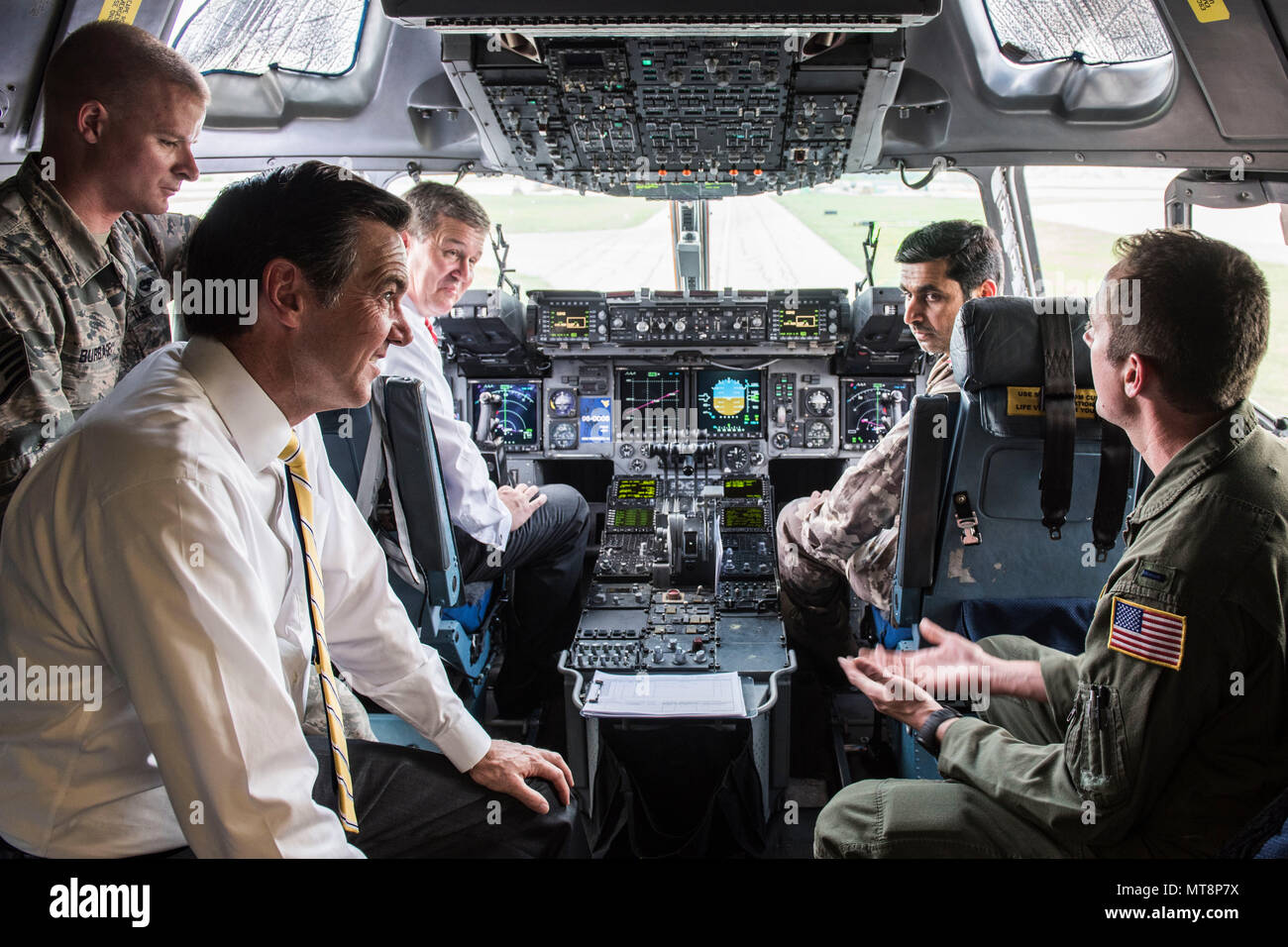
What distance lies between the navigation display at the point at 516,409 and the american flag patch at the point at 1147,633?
313 cm

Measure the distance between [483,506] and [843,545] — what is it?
3.96ft

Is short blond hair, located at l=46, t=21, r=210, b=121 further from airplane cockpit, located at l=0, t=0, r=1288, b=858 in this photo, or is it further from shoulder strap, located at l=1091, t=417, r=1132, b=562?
shoulder strap, located at l=1091, t=417, r=1132, b=562

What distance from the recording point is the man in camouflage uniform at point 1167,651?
1.11m

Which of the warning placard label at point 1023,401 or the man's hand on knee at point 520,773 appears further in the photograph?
the warning placard label at point 1023,401

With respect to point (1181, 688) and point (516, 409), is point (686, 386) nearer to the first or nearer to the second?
point (516, 409)

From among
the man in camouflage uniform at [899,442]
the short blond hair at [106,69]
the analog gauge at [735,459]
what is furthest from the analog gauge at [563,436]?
the short blond hair at [106,69]

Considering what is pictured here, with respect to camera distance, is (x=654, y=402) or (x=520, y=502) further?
(x=654, y=402)

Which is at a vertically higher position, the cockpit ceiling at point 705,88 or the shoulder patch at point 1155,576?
the cockpit ceiling at point 705,88

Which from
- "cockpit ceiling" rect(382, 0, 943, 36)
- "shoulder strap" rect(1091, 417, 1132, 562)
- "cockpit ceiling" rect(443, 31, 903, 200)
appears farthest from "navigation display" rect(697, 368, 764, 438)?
"shoulder strap" rect(1091, 417, 1132, 562)

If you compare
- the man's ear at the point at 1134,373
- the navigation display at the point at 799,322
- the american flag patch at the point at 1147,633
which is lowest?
the american flag patch at the point at 1147,633

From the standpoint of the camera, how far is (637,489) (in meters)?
3.88

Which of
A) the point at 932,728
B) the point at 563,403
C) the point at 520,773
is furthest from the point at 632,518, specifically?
the point at 520,773

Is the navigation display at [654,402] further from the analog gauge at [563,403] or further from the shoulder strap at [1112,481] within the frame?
the shoulder strap at [1112,481]

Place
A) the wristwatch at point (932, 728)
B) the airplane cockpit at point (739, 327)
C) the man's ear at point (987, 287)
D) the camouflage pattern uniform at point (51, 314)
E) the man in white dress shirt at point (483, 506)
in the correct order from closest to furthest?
1. the wristwatch at point (932, 728)
2. the camouflage pattern uniform at point (51, 314)
3. the airplane cockpit at point (739, 327)
4. the man's ear at point (987, 287)
5. the man in white dress shirt at point (483, 506)
